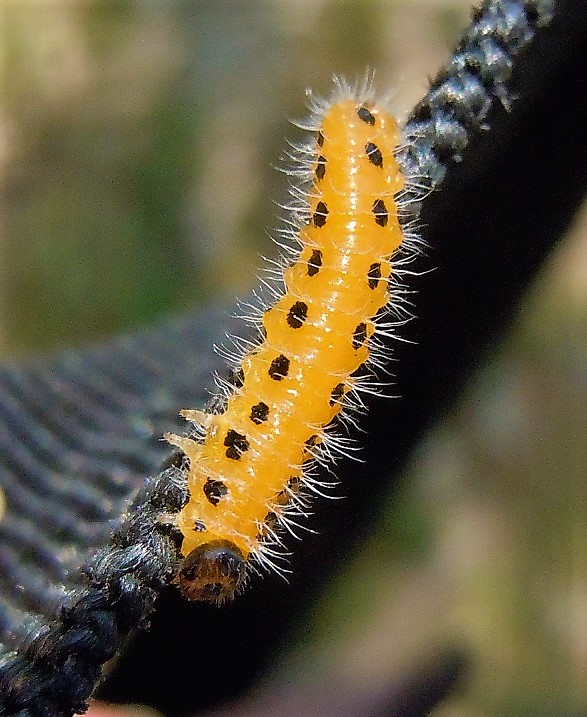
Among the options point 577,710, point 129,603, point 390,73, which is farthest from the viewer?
point 390,73

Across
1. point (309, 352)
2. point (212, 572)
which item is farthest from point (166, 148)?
point (212, 572)

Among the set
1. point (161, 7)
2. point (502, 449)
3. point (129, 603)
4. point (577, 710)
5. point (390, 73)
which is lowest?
point (577, 710)

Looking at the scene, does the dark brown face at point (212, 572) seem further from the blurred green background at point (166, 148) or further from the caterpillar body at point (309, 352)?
the blurred green background at point (166, 148)

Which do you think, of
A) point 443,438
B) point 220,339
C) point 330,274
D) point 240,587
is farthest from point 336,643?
point 330,274

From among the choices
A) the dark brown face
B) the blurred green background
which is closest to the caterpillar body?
the dark brown face

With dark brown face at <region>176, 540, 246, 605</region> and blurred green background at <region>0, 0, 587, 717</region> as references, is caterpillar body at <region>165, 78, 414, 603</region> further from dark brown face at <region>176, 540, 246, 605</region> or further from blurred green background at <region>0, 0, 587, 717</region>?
blurred green background at <region>0, 0, 587, 717</region>

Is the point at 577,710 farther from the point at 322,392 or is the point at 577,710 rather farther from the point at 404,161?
the point at 404,161

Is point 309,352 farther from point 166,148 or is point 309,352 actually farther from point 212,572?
point 166,148
